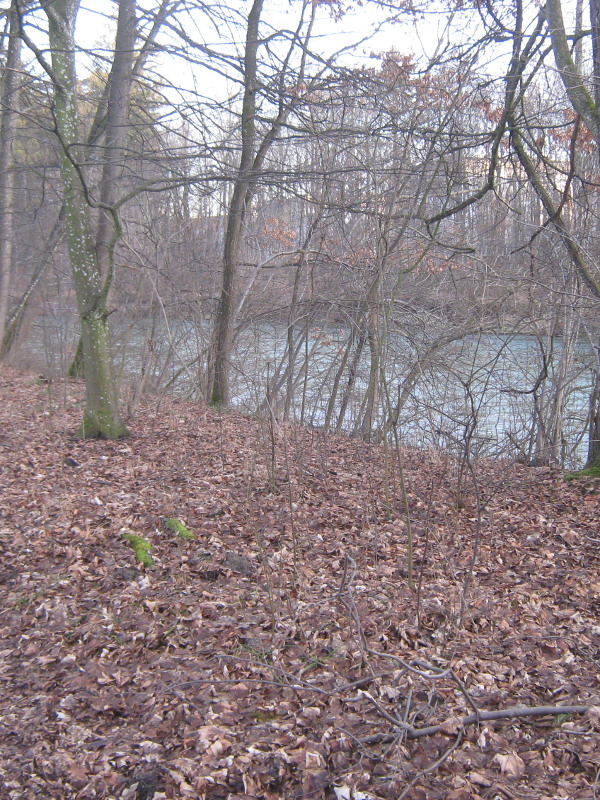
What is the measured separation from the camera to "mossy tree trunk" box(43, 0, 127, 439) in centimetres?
702

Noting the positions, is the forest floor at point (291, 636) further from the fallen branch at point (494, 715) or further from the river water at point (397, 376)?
the river water at point (397, 376)

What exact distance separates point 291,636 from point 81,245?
5.40 meters

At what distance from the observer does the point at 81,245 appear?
7449mm

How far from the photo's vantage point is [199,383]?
10.9 metres

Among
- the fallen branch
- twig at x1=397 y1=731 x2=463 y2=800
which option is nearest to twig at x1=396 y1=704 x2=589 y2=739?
the fallen branch

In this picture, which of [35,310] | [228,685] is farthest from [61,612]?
[35,310]

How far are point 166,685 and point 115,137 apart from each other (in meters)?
8.10

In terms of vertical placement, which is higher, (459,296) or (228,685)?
(459,296)

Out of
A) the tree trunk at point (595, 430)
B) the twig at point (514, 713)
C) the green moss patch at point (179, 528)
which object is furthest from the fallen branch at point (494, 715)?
the tree trunk at point (595, 430)

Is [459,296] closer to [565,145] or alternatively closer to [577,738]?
[565,145]

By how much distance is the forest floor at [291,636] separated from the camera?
2840mm

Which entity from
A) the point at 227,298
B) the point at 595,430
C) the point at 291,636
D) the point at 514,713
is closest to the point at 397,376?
the point at 595,430

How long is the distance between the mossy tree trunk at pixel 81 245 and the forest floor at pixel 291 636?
1.03 meters

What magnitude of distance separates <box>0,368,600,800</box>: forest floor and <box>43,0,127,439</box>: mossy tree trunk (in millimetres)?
1034
